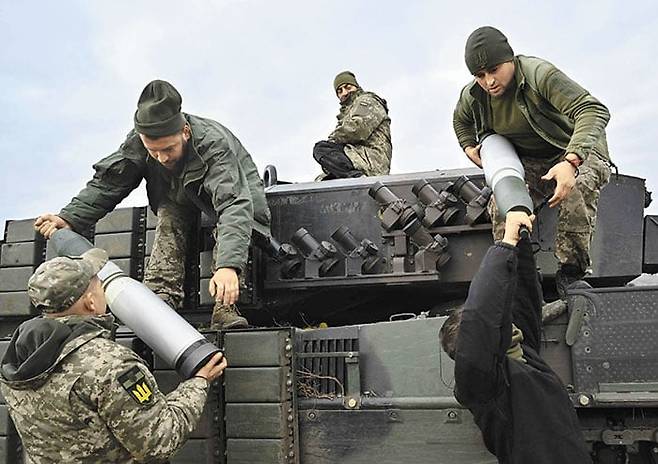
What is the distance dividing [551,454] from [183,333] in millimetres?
2043

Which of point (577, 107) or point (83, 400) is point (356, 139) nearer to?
point (577, 107)

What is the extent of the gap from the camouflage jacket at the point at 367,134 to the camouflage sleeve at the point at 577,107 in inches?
110

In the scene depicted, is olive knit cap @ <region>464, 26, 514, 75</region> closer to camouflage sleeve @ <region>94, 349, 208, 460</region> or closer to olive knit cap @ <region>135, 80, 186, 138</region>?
olive knit cap @ <region>135, 80, 186, 138</region>

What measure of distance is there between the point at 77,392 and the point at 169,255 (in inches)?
85.2

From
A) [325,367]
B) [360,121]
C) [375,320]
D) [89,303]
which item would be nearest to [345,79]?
[360,121]

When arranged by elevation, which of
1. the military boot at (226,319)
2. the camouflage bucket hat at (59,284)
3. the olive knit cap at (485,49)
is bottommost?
the military boot at (226,319)

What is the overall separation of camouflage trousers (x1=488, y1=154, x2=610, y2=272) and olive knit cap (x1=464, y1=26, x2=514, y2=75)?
83 cm

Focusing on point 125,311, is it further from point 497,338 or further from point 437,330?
point 497,338

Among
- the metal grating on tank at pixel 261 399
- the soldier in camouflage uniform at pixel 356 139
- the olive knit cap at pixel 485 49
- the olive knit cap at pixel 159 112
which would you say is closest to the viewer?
the olive knit cap at pixel 485 49

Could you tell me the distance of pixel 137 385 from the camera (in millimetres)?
3354

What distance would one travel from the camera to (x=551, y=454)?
307cm

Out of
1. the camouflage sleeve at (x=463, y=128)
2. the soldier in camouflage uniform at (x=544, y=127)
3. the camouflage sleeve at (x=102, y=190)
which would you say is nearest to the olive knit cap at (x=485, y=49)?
the soldier in camouflage uniform at (x=544, y=127)

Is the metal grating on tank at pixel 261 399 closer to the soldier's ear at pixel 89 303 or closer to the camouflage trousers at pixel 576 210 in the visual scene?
the soldier's ear at pixel 89 303

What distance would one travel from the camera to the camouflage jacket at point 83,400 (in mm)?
3293
